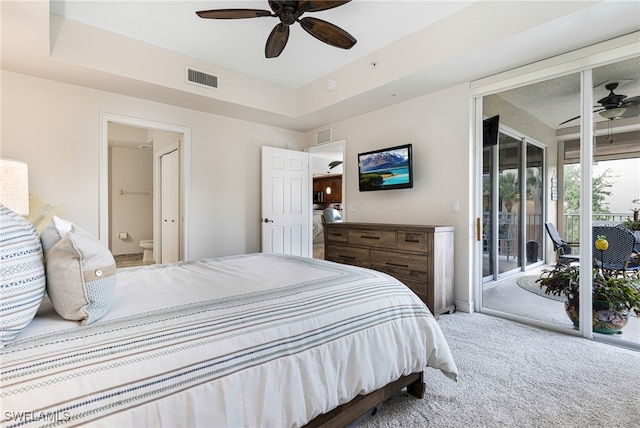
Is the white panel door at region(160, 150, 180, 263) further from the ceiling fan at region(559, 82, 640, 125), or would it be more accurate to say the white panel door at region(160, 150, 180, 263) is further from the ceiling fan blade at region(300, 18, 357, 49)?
the ceiling fan at region(559, 82, 640, 125)

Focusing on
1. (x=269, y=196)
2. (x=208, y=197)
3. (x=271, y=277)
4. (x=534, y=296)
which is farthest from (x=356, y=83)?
(x=534, y=296)

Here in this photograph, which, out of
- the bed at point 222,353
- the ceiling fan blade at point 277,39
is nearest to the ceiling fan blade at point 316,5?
the ceiling fan blade at point 277,39

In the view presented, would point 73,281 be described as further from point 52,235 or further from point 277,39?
point 277,39

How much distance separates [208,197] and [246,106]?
4.47ft

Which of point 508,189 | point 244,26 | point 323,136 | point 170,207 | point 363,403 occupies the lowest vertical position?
point 363,403

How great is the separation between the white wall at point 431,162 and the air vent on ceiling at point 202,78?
2014mm

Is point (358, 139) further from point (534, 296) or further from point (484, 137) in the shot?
point (534, 296)

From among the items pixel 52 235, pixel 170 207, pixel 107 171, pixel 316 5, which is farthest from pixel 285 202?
pixel 52 235

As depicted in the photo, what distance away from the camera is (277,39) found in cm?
258

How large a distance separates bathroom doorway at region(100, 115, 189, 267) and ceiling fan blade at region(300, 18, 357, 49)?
2443mm

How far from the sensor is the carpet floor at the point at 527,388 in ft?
5.26

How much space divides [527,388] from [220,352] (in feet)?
6.30

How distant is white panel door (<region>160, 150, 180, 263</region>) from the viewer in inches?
184

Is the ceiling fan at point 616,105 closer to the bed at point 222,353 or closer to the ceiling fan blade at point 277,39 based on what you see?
the bed at point 222,353
